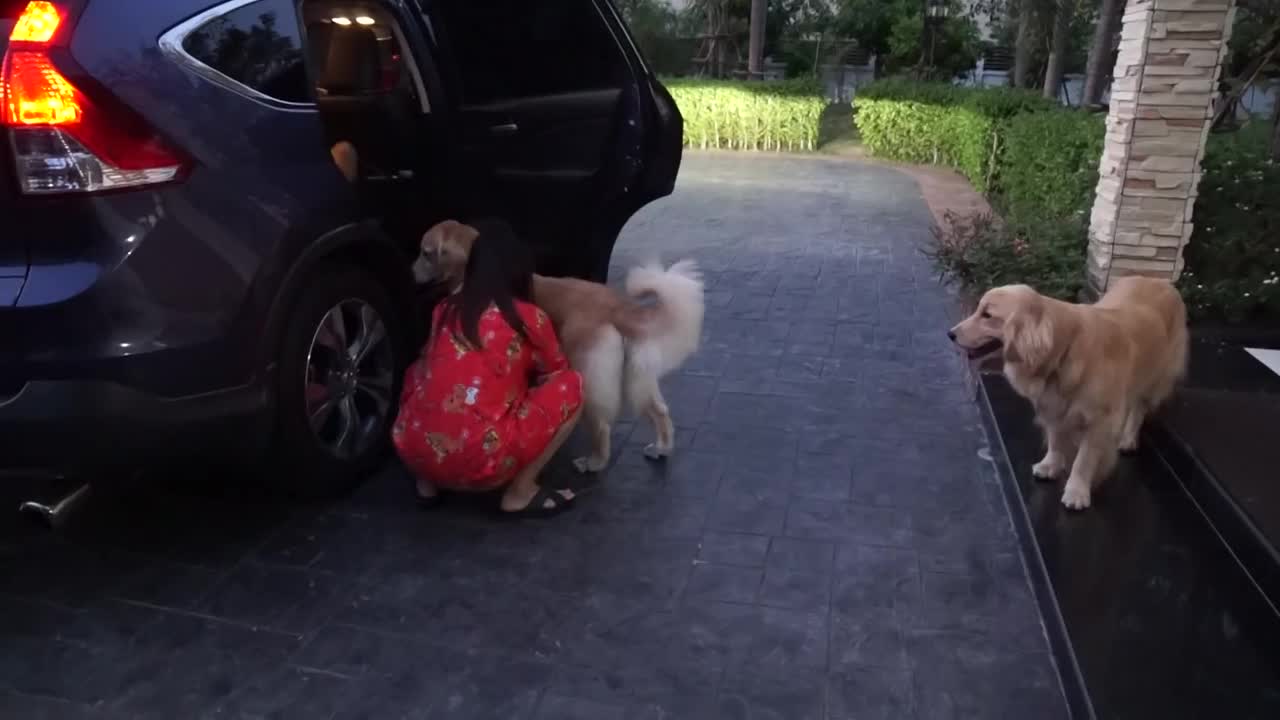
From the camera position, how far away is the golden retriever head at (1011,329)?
10.9 ft

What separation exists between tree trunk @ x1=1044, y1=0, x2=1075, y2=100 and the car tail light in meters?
16.9

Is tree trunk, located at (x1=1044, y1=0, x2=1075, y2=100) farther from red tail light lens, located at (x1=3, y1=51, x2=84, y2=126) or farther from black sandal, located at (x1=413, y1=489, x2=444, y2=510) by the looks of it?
red tail light lens, located at (x1=3, y1=51, x2=84, y2=126)

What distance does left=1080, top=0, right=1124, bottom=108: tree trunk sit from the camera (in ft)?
44.8

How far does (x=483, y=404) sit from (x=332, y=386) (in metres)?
0.65

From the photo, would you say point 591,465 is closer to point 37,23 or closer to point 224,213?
point 224,213

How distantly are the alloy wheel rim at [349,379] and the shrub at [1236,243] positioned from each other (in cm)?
422

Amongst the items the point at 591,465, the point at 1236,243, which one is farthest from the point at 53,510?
the point at 1236,243

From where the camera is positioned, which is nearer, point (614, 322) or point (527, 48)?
point (614, 322)

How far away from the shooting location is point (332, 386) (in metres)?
3.64

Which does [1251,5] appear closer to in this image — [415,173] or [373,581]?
[415,173]

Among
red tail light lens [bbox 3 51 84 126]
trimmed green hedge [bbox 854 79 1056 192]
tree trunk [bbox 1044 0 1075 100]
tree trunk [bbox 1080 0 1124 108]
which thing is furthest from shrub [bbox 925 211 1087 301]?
tree trunk [bbox 1044 0 1075 100]

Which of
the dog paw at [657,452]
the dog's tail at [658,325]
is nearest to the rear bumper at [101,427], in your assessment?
the dog's tail at [658,325]

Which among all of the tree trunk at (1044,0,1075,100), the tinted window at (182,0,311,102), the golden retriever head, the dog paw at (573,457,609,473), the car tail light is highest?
the tree trunk at (1044,0,1075,100)

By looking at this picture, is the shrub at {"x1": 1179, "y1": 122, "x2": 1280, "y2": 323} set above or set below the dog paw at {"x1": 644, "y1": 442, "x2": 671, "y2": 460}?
above
